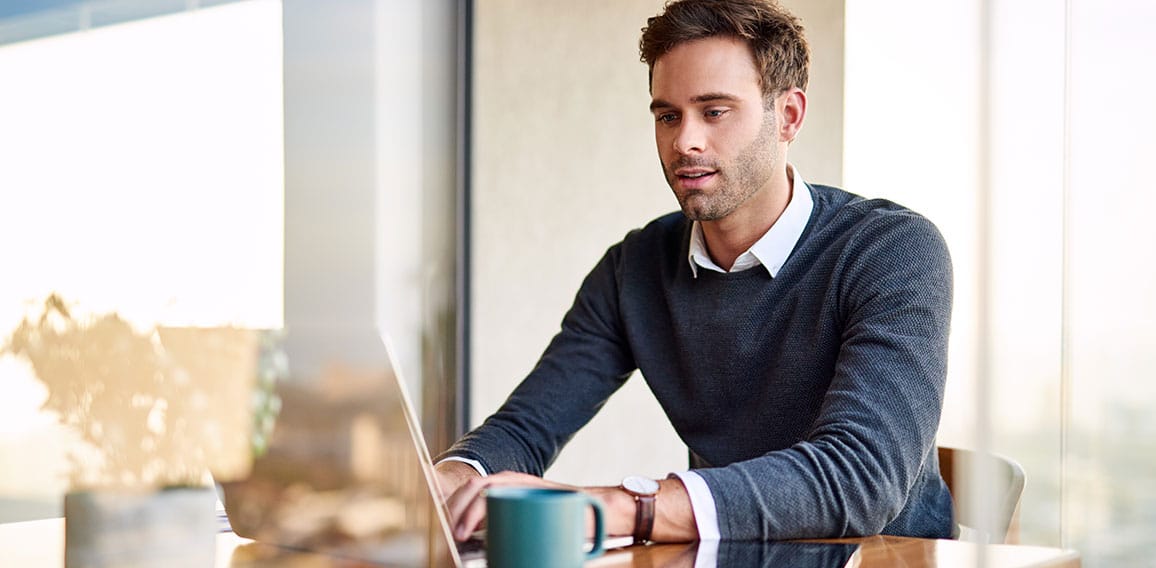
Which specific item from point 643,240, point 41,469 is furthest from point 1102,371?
point 41,469

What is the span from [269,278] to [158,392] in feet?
6.39

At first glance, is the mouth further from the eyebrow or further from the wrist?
the wrist

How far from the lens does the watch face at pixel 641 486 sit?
113cm

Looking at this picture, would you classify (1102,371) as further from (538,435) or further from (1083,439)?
(538,435)

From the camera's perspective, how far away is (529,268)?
3.39 meters

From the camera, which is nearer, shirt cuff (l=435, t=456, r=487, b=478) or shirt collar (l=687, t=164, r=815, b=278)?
shirt cuff (l=435, t=456, r=487, b=478)

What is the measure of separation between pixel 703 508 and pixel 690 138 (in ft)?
1.94

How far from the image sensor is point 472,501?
108 centimetres

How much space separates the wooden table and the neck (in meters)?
0.58

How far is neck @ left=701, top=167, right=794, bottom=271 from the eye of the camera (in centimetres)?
163

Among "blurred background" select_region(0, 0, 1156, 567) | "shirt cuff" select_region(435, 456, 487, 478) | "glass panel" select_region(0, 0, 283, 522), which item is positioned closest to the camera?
"shirt cuff" select_region(435, 456, 487, 478)

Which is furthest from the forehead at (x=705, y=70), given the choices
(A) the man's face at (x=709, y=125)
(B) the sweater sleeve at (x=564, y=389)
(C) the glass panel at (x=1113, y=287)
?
(C) the glass panel at (x=1113, y=287)

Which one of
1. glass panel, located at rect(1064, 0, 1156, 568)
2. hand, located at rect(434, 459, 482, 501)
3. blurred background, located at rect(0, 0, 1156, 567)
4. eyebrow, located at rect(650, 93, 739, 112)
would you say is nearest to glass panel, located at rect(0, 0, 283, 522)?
blurred background, located at rect(0, 0, 1156, 567)

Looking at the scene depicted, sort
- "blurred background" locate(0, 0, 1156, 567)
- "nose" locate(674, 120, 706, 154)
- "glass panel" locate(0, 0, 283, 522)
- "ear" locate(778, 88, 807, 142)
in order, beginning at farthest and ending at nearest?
"blurred background" locate(0, 0, 1156, 567)
"glass panel" locate(0, 0, 283, 522)
"ear" locate(778, 88, 807, 142)
"nose" locate(674, 120, 706, 154)
